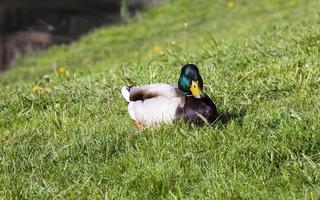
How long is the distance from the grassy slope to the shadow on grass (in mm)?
17

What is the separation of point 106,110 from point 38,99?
1.00 metres

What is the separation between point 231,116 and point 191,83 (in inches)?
25.2

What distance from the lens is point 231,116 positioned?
5.98 meters

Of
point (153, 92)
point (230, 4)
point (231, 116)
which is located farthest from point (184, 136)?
point (230, 4)

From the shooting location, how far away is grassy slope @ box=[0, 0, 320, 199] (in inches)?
185

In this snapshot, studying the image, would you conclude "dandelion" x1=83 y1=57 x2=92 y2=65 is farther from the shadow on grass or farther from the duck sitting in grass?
the duck sitting in grass

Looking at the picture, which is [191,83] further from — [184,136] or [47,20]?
[47,20]

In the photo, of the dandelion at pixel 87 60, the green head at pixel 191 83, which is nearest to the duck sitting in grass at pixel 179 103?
the green head at pixel 191 83

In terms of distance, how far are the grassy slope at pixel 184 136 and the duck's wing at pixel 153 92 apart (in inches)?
10.4

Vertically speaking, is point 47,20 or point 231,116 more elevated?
point 231,116

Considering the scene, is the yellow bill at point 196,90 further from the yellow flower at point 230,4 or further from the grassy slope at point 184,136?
the yellow flower at point 230,4

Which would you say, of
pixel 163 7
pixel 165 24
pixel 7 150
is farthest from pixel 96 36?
pixel 7 150

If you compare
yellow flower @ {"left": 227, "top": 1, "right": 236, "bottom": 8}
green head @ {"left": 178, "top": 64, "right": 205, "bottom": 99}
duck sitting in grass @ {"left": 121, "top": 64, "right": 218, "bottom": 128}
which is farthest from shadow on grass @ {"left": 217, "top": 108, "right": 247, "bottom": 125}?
yellow flower @ {"left": 227, "top": 1, "right": 236, "bottom": 8}

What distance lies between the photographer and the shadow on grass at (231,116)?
5782 mm
